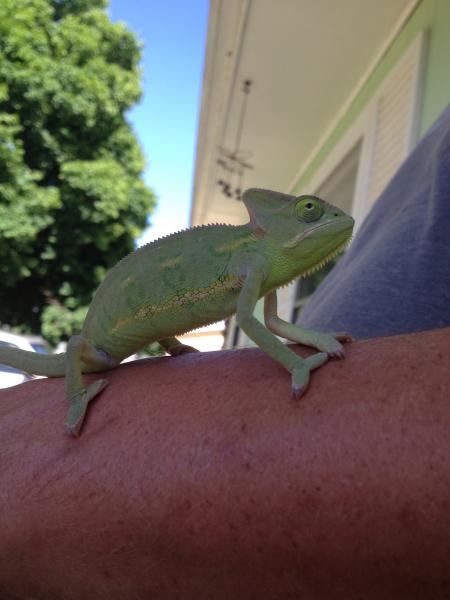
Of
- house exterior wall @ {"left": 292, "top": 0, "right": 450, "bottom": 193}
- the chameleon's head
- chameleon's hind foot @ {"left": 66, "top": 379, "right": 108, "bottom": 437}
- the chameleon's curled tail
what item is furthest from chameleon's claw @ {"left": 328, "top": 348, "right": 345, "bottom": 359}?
house exterior wall @ {"left": 292, "top": 0, "right": 450, "bottom": 193}

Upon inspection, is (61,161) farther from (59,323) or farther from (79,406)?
(79,406)

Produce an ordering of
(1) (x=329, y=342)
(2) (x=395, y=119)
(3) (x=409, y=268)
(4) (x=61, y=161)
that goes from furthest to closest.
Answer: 1. (4) (x=61, y=161)
2. (2) (x=395, y=119)
3. (3) (x=409, y=268)
4. (1) (x=329, y=342)

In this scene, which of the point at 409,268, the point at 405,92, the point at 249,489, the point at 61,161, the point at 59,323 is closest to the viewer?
the point at 249,489

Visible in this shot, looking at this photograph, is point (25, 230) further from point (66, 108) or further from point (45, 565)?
point (45, 565)

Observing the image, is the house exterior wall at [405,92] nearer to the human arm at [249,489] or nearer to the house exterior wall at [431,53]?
the house exterior wall at [431,53]

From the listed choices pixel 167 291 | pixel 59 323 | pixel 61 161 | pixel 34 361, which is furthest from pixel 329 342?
pixel 59 323

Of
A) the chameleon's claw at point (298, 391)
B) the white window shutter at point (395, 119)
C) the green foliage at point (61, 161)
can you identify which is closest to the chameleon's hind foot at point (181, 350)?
the chameleon's claw at point (298, 391)
